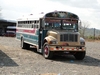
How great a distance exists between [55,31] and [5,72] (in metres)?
5.67

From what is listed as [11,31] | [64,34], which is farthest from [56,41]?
[11,31]

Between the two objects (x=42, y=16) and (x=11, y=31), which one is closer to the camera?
(x=42, y=16)

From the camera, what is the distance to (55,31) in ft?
51.7

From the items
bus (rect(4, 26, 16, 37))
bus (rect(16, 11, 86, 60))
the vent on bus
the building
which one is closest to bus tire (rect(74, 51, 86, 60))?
bus (rect(16, 11, 86, 60))

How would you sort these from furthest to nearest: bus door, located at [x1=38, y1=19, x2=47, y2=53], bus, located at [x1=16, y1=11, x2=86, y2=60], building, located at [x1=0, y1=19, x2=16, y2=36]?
building, located at [x1=0, y1=19, x2=16, y2=36] < bus door, located at [x1=38, y1=19, x2=47, y2=53] < bus, located at [x1=16, y1=11, x2=86, y2=60]

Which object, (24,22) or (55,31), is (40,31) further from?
(24,22)

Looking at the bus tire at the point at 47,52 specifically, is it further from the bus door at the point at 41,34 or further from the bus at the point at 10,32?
the bus at the point at 10,32

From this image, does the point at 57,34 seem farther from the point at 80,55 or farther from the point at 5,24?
the point at 5,24

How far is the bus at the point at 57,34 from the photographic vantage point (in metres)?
15.2

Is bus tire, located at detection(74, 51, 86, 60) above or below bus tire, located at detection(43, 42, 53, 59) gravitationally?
below

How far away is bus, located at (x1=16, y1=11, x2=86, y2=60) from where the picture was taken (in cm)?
1521

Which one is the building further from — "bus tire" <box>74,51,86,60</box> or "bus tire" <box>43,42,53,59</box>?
"bus tire" <box>43,42,53,59</box>

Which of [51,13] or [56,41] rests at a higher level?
[51,13]

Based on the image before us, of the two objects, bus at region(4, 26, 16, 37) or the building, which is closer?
bus at region(4, 26, 16, 37)
